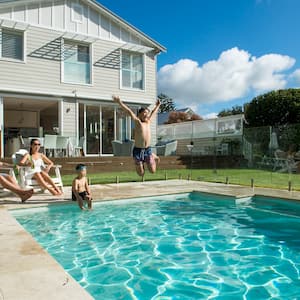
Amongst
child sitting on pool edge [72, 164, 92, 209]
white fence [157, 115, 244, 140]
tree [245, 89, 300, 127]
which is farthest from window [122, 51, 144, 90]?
child sitting on pool edge [72, 164, 92, 209]

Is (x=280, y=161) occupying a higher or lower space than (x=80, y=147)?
lower

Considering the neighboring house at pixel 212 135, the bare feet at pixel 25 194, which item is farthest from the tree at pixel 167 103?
the bare feet at pixel 25 194

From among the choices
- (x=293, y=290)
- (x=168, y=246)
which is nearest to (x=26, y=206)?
(x=168, y=246)

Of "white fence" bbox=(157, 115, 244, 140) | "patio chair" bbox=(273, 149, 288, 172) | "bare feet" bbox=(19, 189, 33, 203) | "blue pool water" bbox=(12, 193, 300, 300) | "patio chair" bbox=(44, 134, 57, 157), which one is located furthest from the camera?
"white fence" bbox=(157, 115, 244, 140)

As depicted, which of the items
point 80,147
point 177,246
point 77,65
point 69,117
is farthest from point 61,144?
point 177,246

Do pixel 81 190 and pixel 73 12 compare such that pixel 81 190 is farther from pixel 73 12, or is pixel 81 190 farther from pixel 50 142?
pixel 73 12

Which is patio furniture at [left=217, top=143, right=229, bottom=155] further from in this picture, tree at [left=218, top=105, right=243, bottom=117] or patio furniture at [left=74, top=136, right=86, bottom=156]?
tree at [left=218, top=105, right=243, bottom=117]

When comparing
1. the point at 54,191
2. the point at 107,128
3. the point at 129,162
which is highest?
the point at 107,128

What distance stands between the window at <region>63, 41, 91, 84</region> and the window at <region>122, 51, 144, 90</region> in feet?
6.04

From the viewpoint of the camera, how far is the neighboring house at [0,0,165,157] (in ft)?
46.1

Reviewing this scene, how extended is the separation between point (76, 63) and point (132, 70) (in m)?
2.83

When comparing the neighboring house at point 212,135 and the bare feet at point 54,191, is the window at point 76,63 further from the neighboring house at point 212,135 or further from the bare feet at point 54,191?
the bare feet at point 54,191

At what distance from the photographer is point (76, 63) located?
50.7 ft

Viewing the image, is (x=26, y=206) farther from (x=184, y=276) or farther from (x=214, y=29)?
(x=214, y=29)
